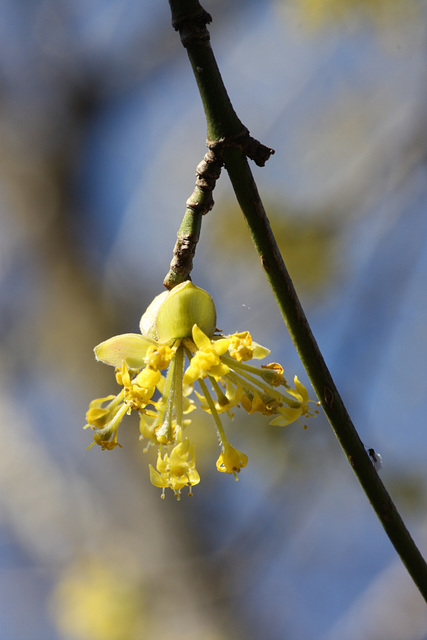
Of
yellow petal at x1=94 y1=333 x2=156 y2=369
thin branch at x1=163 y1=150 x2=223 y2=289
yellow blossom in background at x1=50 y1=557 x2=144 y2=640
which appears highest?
thin branch at x1=163 y1=150 x2=223 y2=289

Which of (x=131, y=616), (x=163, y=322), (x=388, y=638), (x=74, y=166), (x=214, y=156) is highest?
(x=74, y=166)

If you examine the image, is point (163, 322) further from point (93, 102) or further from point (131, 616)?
point (131, 616)

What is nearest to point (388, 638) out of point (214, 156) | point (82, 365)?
point (82, 365)

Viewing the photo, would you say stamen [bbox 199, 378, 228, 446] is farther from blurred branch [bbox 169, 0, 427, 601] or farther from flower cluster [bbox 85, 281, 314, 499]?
blurred branch [bbox 169, 0, 427, 601]

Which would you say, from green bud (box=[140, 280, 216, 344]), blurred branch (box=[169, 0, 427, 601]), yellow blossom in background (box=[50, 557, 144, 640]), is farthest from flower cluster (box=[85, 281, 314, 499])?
yellow blossom in background (box=[50, 557, 144, 640])

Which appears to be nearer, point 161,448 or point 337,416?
point 337,416

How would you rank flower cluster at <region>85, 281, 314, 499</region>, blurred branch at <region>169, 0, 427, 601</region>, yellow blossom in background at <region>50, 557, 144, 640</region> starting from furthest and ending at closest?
yellow blossom in background at <region>50, 557, 144, 640</region>
flower cluster at <region>85, 281, 314, 499</region>
blurred branch at <region>169, 0, 427, 601</region>

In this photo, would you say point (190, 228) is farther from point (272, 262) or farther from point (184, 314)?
point (272, 262)

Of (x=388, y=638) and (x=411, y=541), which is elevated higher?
(x=411, y=541)
